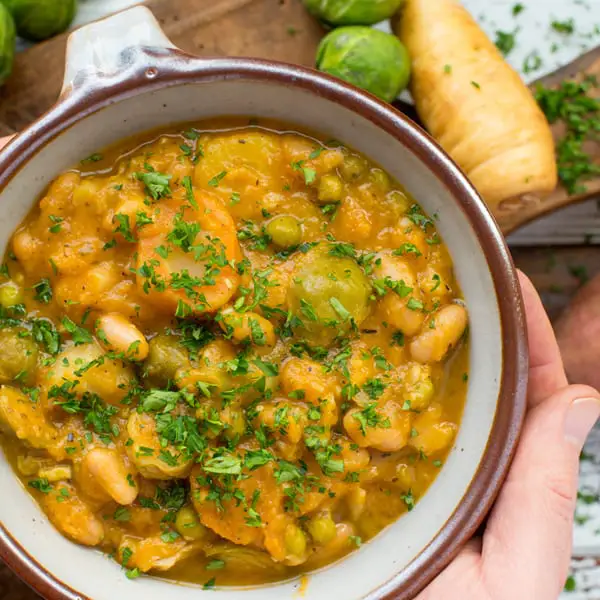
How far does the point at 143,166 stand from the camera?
3326 millimetres

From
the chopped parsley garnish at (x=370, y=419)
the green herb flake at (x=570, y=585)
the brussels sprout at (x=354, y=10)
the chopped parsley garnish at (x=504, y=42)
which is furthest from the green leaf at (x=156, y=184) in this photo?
the green herb flake at (x=570, y=585)

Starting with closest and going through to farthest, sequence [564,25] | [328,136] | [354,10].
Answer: [328,136] → [354,10] → [564,25]

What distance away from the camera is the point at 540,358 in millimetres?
3633

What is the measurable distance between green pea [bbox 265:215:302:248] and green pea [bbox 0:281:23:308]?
104 centimetres

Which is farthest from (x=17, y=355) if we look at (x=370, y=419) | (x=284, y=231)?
(x=370, y=419)

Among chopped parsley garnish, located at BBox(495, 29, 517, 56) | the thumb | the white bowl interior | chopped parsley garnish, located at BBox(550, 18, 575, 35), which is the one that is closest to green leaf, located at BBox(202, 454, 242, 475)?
the white bowl interior

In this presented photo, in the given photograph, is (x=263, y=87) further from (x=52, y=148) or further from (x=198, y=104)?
(x=52, y=148)

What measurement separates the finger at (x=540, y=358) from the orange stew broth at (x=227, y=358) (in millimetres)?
411

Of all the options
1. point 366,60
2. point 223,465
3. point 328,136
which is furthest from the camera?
point 366,60

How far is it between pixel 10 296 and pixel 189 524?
3.79 feet

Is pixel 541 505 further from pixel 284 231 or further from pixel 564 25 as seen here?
pixel 564 25

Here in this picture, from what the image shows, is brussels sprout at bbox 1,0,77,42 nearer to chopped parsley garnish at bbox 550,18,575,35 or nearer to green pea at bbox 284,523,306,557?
chopped parsley garnish at bbox 550,18,575,35

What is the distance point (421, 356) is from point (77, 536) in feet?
5.10

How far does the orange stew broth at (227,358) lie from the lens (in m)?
3.15
